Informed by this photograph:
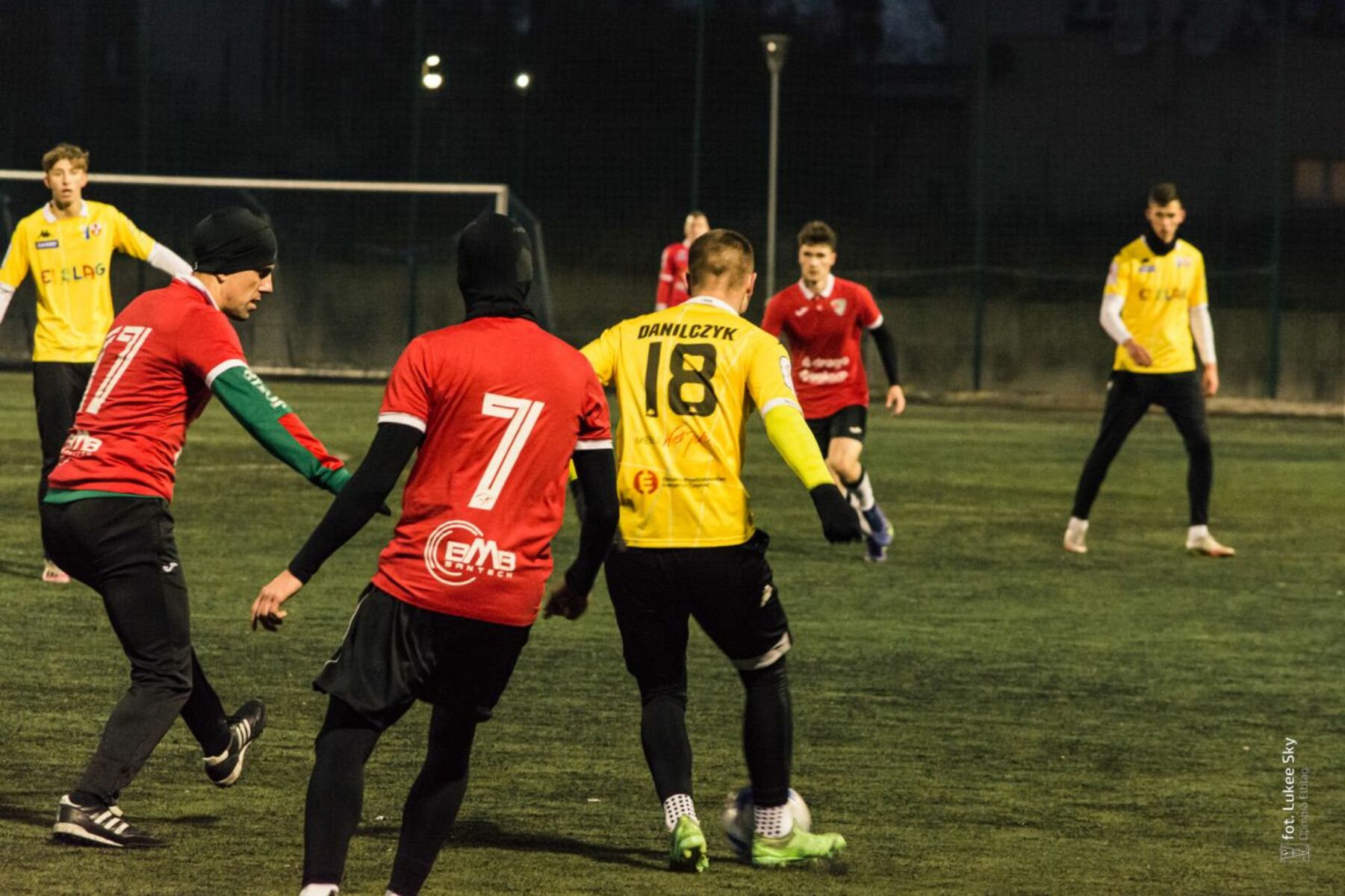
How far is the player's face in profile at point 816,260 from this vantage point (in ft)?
39.1

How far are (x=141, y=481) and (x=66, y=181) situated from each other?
528cm

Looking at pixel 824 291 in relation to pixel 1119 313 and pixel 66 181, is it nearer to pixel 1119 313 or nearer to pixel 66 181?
pixel 1119 313

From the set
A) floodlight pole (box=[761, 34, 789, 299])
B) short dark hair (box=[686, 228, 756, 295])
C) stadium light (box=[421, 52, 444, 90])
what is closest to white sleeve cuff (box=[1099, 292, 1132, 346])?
short dark hair (box=[686, 228, 756, 295])

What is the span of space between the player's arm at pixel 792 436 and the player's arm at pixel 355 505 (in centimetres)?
123

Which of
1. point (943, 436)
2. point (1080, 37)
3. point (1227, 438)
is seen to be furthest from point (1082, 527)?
point (1080, 37)

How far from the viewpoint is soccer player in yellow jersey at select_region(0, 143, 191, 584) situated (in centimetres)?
1076

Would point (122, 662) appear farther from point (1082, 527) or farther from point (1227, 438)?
point (1227, 438)

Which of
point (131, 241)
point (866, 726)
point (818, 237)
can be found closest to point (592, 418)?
point (866, 726)

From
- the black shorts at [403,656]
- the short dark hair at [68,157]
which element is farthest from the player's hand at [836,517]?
the short dark hair at [68,157]

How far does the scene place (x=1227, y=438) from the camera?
77.6 feet

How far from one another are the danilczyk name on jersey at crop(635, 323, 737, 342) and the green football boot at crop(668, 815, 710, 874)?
1323 millimetres

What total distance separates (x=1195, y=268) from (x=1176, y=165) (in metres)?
17.9

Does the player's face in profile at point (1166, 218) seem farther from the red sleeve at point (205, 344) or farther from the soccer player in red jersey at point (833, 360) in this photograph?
the red sleeve at point (205, 344)

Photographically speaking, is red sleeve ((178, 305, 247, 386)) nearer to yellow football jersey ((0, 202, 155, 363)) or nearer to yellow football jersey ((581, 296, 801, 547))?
yellow football jersey ((581, 296, 801, 547))
